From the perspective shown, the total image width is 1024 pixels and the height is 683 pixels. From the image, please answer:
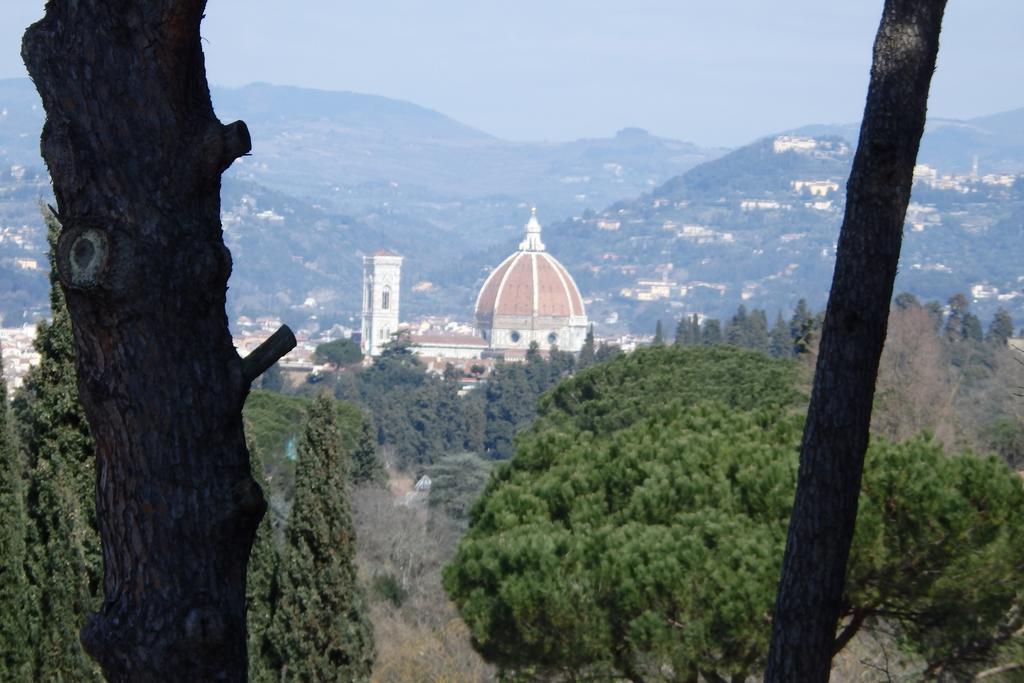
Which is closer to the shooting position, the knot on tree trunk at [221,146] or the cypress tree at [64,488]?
the knot on tree trunk at [221,146]

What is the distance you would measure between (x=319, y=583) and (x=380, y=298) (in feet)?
347

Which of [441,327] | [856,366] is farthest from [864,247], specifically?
[441,327]

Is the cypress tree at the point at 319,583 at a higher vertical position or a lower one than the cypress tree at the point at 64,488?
lower

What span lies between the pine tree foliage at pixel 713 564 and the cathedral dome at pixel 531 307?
9627 cm

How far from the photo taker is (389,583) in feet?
57.0

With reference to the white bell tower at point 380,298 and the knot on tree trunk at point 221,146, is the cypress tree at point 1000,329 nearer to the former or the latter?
→ the knot on tree trunk at point 221,146

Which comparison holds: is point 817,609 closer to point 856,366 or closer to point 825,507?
point 825,507

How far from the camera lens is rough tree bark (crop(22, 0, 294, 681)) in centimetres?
226

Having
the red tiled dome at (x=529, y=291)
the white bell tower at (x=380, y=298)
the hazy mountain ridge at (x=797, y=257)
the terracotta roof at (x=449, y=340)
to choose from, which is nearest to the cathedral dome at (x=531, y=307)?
the red tiled dome at (x=529, y=291)

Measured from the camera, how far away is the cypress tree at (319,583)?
30.9 ft

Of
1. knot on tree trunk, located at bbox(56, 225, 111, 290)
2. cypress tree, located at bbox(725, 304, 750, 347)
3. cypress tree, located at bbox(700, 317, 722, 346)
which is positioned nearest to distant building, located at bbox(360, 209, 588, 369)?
Result: cypress tree, located at bbox(700, 317, 722, 346)

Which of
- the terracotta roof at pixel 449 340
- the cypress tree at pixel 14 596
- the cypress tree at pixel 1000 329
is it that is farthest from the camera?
the terracotta roof at pixel 449 340

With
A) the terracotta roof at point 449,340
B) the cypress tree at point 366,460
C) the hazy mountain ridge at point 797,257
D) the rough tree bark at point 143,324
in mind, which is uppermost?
the hazy mountain ridge at point 797,257

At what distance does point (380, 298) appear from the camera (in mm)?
114625
